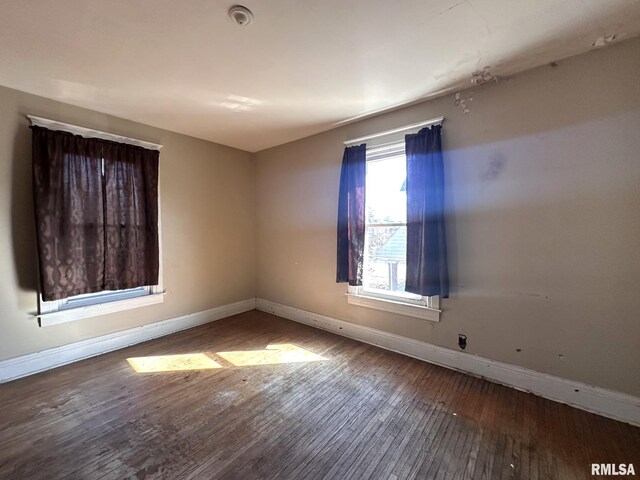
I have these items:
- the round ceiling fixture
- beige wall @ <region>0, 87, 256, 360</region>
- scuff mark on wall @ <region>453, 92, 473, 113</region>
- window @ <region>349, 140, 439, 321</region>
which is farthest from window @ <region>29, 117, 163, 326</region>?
scuff mark on wall @ <region>453, 92, 473, 113</region>

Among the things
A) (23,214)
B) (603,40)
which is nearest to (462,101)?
(603,40)

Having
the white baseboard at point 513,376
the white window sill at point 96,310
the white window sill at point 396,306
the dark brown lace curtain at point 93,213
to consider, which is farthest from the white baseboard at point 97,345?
the white window sill at point 396,306

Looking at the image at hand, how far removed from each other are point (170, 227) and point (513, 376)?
4062 mm

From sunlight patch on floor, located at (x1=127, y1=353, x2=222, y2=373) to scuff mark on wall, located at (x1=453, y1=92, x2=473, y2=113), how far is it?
11.2 feet

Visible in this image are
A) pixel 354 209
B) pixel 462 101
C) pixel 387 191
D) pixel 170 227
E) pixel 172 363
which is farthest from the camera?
pixel 170 227

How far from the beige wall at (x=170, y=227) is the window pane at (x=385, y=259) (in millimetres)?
2193

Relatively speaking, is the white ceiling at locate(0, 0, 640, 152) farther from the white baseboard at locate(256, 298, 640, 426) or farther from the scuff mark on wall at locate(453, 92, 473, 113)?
the white baseboard at locate(256, 298, 640, 426)

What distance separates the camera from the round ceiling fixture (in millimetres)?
1519

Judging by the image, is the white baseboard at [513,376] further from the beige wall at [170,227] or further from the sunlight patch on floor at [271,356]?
the beige wall at [170,227]

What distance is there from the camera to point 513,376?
2238 millimetres

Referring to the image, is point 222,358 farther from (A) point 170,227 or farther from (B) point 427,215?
(B) point 427,215

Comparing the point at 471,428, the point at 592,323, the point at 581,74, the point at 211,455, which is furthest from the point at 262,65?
the point at 592,323

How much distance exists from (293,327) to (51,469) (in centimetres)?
244

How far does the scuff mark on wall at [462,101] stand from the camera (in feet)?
8.01
